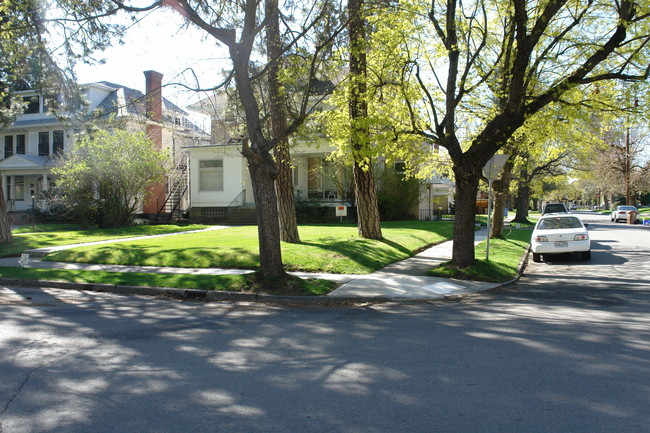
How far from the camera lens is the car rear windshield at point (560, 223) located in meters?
15.5

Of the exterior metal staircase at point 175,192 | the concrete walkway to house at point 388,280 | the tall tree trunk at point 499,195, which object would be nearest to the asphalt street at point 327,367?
the concrete walkway to house at point 388,280

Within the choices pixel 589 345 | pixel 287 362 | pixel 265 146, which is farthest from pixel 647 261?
pixel 287 362

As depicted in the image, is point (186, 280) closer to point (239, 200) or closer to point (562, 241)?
point (562, 241)

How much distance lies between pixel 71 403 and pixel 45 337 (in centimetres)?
273

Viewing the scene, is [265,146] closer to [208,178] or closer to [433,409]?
[433,409]

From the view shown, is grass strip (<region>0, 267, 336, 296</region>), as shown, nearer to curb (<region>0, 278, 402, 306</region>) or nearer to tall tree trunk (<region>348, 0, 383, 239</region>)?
curb (<region>0, 278, 402, 306</region>)

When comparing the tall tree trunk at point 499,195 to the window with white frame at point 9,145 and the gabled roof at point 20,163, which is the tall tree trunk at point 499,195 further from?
the window with white frame at point 9,145

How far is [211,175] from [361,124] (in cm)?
2266

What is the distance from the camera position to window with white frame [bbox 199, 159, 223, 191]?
31812 mm

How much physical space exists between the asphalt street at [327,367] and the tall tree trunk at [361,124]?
14.9ft

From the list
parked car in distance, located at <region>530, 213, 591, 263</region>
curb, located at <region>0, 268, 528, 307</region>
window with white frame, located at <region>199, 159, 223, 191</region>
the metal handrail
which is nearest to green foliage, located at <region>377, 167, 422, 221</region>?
the metal handrail

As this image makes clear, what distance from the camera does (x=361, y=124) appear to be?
1098 centimetres

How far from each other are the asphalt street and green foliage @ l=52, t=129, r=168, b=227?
55.4ft

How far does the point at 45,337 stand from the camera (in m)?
6.38
